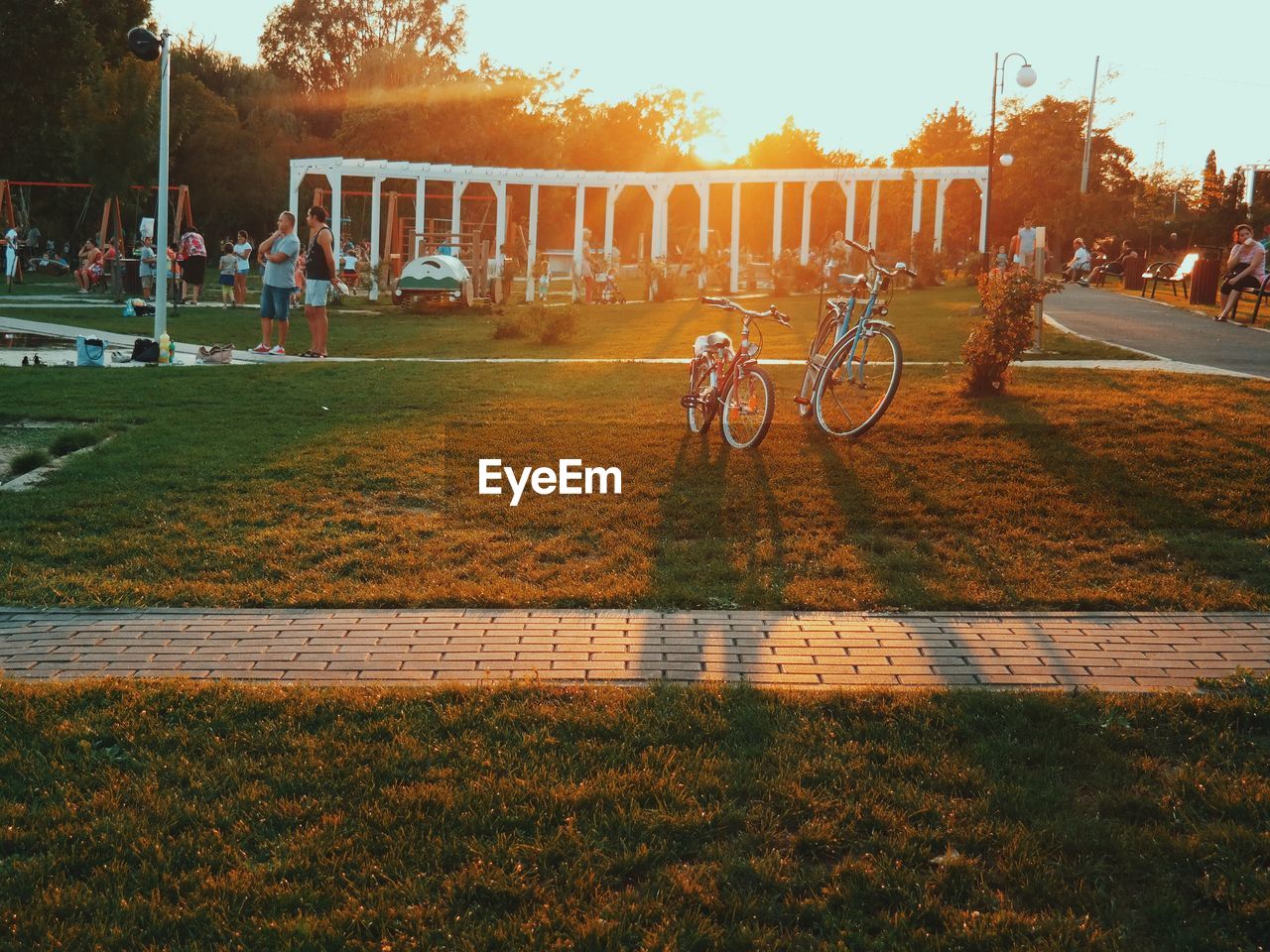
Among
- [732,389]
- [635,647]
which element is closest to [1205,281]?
[732,389]

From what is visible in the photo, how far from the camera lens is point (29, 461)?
347 inches

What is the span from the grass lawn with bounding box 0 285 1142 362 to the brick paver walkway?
10.8 m

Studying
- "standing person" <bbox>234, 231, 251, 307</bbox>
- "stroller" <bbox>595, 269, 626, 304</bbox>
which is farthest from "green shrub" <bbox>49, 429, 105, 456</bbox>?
"stroller" <bbox>595, 269, 626, 304</bbox>

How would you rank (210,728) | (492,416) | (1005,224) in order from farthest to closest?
(1005,224) < (492,416) < (210,728)

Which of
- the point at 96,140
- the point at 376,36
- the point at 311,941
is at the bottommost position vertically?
the point at 311,941

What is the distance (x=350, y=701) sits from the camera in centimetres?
429

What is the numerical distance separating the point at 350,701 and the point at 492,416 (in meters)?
6.99

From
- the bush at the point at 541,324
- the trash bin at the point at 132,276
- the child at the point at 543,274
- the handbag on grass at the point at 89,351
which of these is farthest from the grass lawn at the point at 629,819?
the child at the point at 543,274

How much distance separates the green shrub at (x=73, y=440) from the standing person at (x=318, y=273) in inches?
242

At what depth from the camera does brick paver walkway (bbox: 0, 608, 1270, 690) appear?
4668mm

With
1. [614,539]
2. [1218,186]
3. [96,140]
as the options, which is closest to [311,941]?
[614,539]

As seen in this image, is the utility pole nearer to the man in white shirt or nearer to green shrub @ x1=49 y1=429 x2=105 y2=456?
the man in white shirt

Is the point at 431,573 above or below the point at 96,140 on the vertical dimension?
below

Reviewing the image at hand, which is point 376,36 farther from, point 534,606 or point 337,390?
point 534,606
